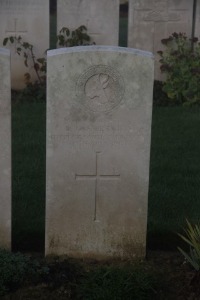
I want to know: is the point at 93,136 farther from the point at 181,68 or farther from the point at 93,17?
the point at 93,17

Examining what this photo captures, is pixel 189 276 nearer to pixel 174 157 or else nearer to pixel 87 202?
pixel 87 202

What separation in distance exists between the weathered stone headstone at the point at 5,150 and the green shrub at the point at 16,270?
25 cm

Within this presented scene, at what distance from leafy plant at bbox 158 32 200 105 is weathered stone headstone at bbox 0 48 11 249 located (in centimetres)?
504

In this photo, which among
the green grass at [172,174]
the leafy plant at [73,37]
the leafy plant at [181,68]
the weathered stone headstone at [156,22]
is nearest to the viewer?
the green grass at [172,174]

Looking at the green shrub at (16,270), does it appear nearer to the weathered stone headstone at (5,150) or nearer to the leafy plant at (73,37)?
the weathered stone headstone at (5,150)

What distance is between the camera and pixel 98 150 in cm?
534

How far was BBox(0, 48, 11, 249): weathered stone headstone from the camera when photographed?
5145mm

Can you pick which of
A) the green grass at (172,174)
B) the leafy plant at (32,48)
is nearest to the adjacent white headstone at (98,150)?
the green grass at (172,174)

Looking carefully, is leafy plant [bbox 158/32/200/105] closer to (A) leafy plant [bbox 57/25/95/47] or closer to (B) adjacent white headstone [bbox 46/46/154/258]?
(A) leafy plant [bbox 57/25/95/47]

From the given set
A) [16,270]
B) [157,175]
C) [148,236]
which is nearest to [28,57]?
[157,175]

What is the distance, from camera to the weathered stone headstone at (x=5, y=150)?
16.9 ft

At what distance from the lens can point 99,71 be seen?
5.23m

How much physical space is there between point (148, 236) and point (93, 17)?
5407 mm

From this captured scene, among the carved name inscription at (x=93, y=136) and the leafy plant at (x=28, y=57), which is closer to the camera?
the carved name inscription at (x=93, y=136)
